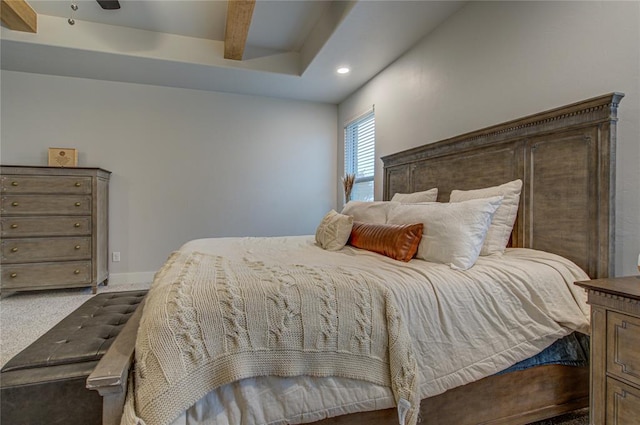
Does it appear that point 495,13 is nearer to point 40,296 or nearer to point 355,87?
point 355,87

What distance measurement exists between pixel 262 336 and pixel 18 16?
3.67 meters

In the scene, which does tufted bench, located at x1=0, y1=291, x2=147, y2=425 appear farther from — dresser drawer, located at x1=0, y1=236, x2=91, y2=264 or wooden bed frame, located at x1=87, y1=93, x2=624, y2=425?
dresser drawer, located at x1=0, y1=236, x2=91, y2=264

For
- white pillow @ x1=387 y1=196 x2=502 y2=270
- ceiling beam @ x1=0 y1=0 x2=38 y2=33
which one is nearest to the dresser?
ceiling beam @ x1=0 y1=0 x2=38 y2=33

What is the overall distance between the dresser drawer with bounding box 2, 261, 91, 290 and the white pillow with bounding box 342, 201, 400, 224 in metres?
3.10

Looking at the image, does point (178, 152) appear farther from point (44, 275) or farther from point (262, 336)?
point (262, 336)

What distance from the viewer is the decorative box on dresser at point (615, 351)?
3.81 ft

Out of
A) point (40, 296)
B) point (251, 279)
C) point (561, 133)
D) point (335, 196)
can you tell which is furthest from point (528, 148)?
point (40, 296)

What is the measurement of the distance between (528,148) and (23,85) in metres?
5.22

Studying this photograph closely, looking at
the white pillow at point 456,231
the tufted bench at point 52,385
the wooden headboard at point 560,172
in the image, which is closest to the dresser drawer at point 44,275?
the tufted bench at point 52,385

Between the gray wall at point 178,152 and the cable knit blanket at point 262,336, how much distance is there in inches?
132

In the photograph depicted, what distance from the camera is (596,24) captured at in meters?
1.72

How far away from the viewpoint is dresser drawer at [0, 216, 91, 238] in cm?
335

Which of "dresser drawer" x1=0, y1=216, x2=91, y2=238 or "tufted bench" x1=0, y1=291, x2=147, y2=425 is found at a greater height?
"dresser drawer" x1=0, y1=216, x2=91, y2=238

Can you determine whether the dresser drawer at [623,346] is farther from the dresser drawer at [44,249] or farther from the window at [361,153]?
the dresser drawer at [44,249]
